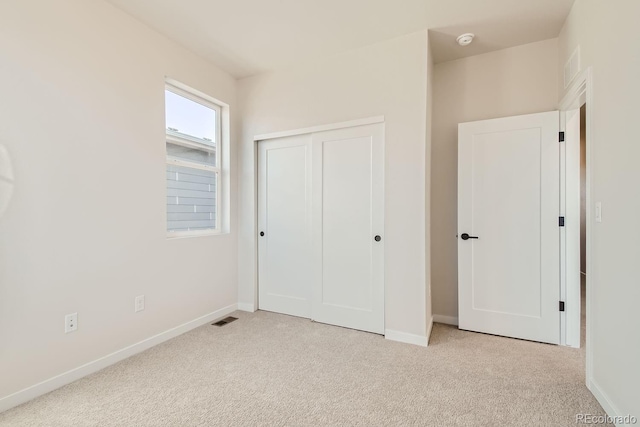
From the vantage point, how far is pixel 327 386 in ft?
6.28

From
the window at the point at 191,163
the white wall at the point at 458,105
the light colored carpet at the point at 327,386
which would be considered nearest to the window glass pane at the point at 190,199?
the window at the point at 191,163

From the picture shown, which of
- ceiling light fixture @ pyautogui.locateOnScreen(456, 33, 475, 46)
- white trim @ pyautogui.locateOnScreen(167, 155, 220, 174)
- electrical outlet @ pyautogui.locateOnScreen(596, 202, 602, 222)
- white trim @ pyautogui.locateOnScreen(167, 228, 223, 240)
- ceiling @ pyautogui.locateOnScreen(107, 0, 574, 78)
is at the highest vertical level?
ceiling @ pyautogui.locateOnScreen(107, 0, 574, 78)

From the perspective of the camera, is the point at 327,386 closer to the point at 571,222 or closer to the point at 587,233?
the point at 587,233

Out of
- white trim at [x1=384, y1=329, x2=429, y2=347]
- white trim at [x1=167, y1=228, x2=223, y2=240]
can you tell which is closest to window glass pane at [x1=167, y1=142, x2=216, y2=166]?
white trim at [x1=167, y1=228, x2=223, y2=240]

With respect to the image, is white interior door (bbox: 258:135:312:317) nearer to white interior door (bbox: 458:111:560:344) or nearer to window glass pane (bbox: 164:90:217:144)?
window glass pane (bbox: 164:90:217:144)

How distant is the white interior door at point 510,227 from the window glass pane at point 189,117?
104 inches

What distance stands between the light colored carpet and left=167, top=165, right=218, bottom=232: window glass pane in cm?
111

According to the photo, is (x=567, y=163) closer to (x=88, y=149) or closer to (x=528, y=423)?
(x=528, y=423)

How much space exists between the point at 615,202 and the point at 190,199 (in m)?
3.25

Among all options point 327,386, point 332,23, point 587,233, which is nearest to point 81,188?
point 327,386

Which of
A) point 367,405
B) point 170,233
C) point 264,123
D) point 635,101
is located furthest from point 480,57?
point 170,233

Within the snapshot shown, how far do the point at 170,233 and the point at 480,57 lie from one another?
3.50m

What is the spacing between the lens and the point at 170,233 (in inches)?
110

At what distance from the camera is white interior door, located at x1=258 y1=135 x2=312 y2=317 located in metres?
3.19
